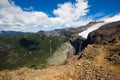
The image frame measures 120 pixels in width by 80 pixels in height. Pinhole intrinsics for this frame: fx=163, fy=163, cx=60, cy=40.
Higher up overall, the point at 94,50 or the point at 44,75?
the point at 94,50

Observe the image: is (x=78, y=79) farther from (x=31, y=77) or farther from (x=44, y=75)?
(x=31, y=77)

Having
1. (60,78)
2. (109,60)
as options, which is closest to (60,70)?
(60,78)

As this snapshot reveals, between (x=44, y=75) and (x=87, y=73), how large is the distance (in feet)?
29.5

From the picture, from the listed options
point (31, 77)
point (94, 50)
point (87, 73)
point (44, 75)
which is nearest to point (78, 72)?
point (87, 73)

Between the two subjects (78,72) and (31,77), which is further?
(78,72)

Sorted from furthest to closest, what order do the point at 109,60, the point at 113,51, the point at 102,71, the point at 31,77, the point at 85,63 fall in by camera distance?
the point at 113,51 < the point at 109,60 < the point at 85,63 < the point at 102,71 < the point at 31,77

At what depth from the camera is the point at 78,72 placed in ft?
115

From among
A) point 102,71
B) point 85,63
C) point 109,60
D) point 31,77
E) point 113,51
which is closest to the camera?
point 31,77

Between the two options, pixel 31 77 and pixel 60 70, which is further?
pixel 60 70

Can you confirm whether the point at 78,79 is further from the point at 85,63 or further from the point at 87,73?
the point at 85,63

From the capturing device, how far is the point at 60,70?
35.4 metres

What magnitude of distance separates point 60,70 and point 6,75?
444 inches

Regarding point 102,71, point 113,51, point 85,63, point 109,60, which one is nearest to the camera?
point 102,71

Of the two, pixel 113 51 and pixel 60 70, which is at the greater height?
pixel 113 51
